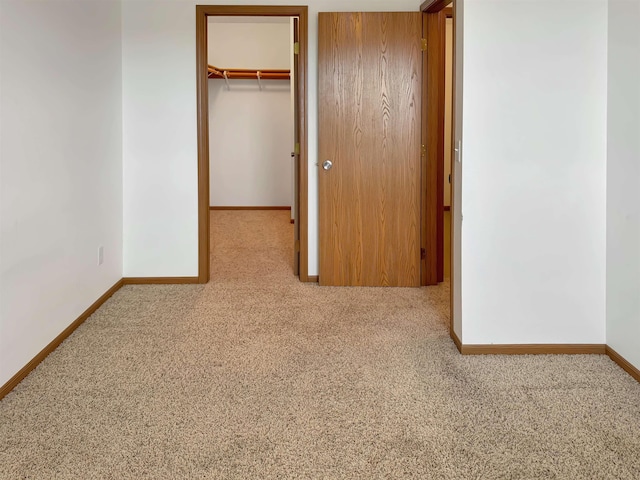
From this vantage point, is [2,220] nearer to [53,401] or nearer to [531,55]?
[53,401]

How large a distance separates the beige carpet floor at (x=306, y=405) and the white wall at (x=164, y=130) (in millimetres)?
878

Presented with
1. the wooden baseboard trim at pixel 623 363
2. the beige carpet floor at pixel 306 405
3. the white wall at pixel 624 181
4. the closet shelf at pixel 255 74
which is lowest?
the beige carpet floor at pixel 306 405

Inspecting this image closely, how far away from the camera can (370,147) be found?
426cm

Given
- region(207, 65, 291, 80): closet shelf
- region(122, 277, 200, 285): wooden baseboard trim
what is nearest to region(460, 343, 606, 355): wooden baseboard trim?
region(122, 277, 200, 285): wooden baseboard trim

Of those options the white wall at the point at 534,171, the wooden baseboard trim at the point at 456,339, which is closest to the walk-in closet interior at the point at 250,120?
the wooden baseboard trim at the point at 456,339

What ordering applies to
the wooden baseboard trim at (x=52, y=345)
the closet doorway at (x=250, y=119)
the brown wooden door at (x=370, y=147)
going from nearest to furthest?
the wooden baseboard trim at (x=52, y=345) → the brown wooden door at (x=370, y=147) → the closet doorway at (x=250, y=119)

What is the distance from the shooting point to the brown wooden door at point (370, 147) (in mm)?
4180

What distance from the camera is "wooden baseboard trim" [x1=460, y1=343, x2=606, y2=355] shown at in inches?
114

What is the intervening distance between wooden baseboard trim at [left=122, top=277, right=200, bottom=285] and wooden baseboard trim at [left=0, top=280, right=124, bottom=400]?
0.22 meters

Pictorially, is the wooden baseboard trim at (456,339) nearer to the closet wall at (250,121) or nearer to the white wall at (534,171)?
the white wall at (534,171)

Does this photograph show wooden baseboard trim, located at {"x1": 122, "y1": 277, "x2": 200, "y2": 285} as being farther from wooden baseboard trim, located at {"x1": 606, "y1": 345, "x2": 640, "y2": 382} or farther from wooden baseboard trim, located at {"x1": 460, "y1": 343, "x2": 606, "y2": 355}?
wooden baseboard trim, located at {"x1": 606, "y1": 345, "x2": 640, "y2": 382}

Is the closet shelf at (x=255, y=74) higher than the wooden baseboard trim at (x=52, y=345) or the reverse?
higher

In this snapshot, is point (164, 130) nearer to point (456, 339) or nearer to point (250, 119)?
point (456, 339)

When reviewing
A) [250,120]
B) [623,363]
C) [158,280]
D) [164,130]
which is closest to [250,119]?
[250,120]
